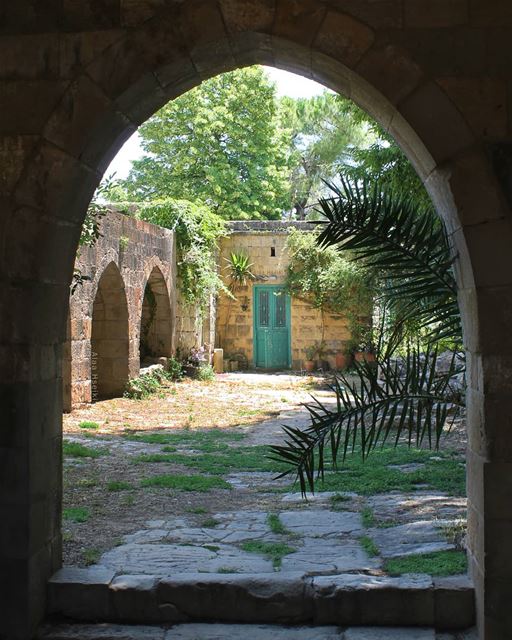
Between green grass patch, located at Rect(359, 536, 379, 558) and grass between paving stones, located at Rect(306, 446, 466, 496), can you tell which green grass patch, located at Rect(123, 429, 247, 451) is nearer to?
grass between paving stones, located at Rect(306, 446, 466, 496)

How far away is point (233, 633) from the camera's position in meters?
3.41

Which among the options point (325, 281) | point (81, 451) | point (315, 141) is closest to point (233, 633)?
point (81, 451)

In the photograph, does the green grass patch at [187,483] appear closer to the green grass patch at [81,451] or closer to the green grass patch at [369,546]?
the green grass patch at [81,451]

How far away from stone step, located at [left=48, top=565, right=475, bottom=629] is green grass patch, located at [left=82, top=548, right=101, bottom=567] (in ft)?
1.35

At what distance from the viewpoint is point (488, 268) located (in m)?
3.14

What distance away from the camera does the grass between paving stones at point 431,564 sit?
3.72 metres

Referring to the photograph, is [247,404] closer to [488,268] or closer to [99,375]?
[99,375]

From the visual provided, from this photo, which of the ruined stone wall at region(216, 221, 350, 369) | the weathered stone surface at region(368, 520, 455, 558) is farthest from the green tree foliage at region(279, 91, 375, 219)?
the weathered stone surface at region(368, 520, 455, 558)

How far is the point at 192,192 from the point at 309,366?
1030 centimetres

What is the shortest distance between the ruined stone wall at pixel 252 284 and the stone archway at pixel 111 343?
20.3ft

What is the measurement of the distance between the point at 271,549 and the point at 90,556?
3.40ft

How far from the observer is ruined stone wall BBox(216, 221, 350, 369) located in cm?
1848

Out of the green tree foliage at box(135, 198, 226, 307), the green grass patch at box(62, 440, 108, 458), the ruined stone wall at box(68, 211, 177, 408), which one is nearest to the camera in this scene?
the green grass patch at box(62, 440, 108, 458)

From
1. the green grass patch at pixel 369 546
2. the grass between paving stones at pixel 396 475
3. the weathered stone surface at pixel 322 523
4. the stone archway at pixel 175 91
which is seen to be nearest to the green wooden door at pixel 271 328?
the grass between paving stones at pixel 396 475
